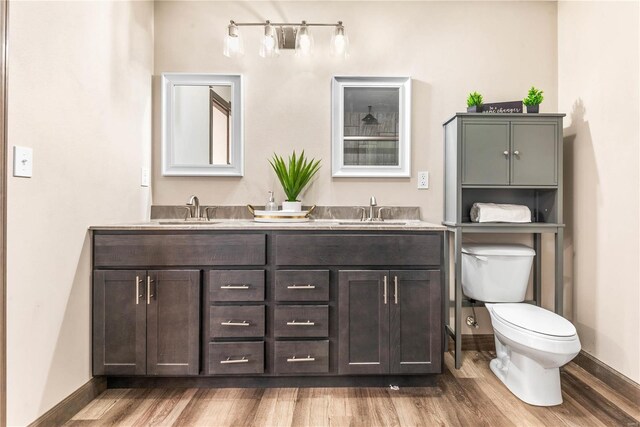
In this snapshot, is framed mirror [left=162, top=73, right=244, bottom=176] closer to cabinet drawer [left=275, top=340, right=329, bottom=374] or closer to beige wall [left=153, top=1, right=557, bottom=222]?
beige wall [left=153, top=1, right=557, bottom=222]

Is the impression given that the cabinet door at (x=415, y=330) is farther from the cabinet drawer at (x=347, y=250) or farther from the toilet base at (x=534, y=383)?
→ the toilet base at (x=534, y=383)

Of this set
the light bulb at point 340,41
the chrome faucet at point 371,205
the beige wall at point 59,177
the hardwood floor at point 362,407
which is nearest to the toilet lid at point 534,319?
the hardwood floor at point 362,407

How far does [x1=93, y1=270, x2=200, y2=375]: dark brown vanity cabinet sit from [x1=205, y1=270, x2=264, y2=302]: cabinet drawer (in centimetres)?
8

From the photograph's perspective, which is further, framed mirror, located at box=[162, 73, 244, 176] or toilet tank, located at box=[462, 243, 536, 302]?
framed mirror, located at box=[162, 73, 244, 176]

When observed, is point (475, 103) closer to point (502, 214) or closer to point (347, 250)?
point (502, 214)

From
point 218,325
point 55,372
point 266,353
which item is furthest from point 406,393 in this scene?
point 55,372

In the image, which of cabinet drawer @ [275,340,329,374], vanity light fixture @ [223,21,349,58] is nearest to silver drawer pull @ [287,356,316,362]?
cabinet drawer @ [275,340,329,374]

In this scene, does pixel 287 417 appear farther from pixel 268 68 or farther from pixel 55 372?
pixel 268 68

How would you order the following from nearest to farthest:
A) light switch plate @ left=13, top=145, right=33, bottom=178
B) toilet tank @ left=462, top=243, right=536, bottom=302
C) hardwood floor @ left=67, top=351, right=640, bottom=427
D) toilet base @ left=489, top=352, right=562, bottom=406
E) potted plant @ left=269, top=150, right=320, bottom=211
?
light switch plate @ left=13, top=145, right=33, bottom=178 → hardwood floor @ left=67, top=351, right=640, bottom=427 → toilet base @ left=489, top=352, right=562, bottom=406 → toilet tank @ left=462, top=243, right=536, bottom=302 → potted plant @ left=269, top=150, right=320, bottom=211

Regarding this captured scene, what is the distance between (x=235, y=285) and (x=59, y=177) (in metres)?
0.90

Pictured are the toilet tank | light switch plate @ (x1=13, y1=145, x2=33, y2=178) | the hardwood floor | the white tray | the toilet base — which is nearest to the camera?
light switch plate @ (x1=13, y1=145, x2=33, y2=178)

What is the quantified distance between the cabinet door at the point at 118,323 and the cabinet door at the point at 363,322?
99cm

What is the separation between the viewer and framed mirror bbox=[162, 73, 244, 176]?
92.1 inches

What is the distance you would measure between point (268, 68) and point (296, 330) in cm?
167
